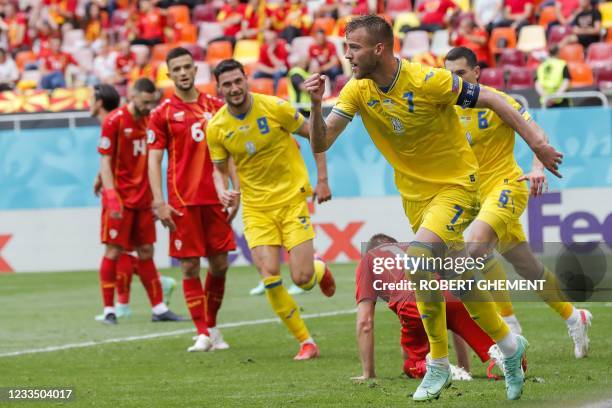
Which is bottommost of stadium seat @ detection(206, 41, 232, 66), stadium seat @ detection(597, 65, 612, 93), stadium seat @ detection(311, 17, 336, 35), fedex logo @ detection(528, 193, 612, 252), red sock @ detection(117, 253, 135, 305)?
fedex logo @ detection(528, 193, 612, 252)

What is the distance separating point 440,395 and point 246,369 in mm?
2352

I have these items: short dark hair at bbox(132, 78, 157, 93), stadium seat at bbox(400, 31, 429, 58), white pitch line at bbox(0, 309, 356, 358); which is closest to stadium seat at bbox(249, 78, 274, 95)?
stadium seat at bbox(400, 31, 429, 58)

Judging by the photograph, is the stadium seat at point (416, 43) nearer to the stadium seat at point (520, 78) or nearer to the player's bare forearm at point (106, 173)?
the stadium seat at point (520, 78)

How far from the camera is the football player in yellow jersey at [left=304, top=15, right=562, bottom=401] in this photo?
24.0 ft

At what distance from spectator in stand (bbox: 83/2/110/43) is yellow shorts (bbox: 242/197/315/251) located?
19.3 meters

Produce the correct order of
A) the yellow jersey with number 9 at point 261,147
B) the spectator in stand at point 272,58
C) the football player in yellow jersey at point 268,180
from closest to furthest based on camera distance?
the football player in yellow jersey at point 268,180, the yellow jersey with number 9 at point 261,147, the spectator in stand at point 272,58

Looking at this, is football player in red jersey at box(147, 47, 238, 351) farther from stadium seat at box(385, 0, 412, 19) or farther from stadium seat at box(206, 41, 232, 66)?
stadium seat at box(206, 41, 232, 66)

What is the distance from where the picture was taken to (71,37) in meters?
28.9

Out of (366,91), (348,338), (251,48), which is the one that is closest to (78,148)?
(251,48)

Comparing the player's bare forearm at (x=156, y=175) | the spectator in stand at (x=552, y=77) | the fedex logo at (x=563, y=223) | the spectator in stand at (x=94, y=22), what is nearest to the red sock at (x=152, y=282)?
the player's bare forearm at (x=156, y=175)

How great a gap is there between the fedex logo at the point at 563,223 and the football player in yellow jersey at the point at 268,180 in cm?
758

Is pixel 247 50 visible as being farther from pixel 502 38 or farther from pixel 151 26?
pixel 502 38

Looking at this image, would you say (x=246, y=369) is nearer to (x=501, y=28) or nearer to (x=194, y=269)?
(x=194, y=269)

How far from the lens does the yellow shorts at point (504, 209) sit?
9.12 meters
